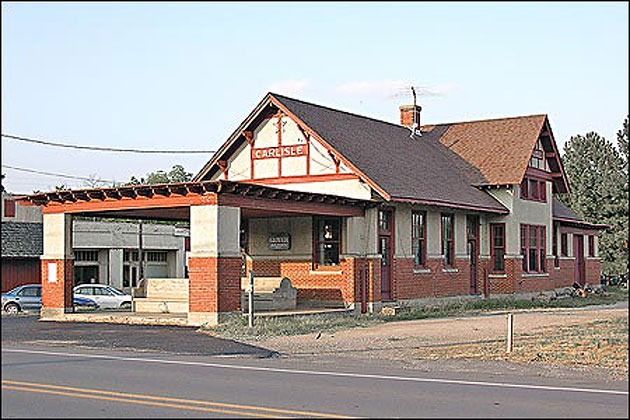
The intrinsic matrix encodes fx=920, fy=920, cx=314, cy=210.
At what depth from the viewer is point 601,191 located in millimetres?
46281

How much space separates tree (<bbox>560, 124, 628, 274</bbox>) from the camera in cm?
4234

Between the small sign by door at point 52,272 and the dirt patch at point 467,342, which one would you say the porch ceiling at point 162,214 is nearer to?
the small sign by door at point 52,272

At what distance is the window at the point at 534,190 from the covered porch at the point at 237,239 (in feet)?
38.7

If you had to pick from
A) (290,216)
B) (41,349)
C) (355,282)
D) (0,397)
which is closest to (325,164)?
(290,216)

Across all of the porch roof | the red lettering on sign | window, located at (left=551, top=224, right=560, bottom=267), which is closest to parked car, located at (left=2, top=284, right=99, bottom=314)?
the porch roof

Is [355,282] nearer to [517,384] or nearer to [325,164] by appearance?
[325,164]

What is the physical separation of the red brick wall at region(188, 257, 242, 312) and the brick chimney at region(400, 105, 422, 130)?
19389 mm

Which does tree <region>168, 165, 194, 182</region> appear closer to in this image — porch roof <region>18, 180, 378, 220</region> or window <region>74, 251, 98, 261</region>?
window <region>74, 251, 98, 261</region>

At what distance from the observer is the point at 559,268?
45781 millimetres

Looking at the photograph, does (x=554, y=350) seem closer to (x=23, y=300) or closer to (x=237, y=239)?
(x=237, y=239)

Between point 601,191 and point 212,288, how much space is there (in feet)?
89.6

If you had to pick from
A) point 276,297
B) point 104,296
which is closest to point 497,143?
point 276,297

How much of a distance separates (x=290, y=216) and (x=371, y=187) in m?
3.35

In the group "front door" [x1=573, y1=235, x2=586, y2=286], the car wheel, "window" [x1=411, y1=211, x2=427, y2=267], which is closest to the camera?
"window" [x1=411, y1=211, x2=427, y2=267]
